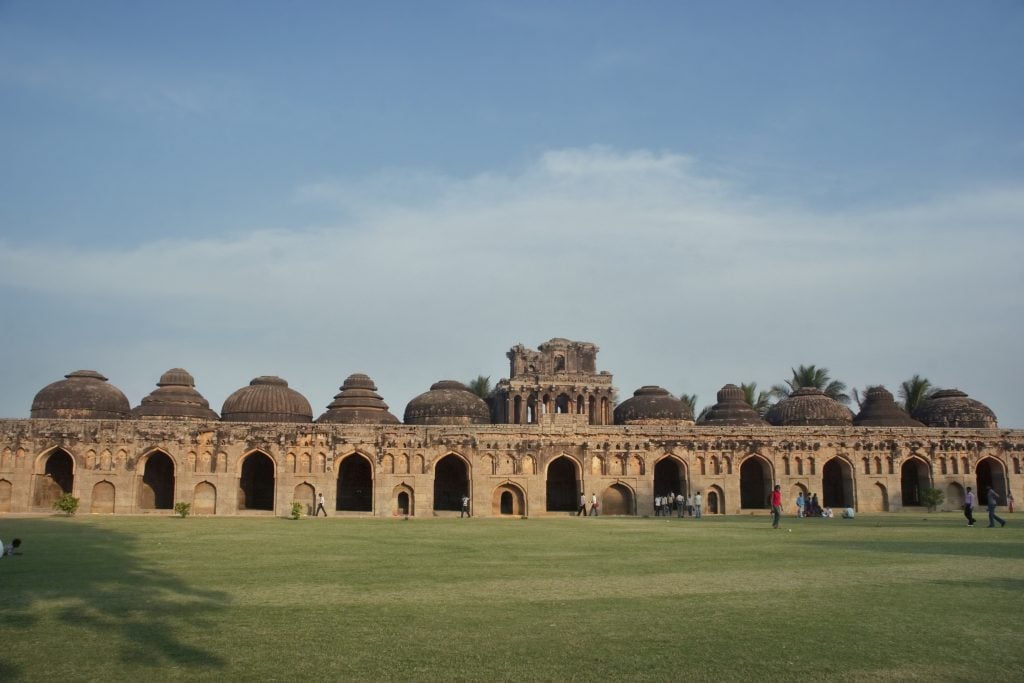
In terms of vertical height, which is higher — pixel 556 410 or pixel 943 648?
pixel 556 410

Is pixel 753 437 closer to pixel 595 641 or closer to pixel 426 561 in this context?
pixel 426 561

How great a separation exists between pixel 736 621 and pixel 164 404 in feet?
130

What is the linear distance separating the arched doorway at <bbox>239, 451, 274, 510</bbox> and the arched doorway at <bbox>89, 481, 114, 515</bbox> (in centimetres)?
612

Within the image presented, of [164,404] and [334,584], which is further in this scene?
[164,404]

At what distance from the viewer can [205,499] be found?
39312 mm

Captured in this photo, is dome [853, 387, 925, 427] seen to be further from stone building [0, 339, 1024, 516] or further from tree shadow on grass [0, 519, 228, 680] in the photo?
tree shadow on grass [0, 519, 228, 680]

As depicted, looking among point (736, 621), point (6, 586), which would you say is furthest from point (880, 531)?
point (6, 586)

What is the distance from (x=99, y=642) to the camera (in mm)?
8641

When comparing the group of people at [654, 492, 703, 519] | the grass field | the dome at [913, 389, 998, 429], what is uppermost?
the dome at [913, 389, 998, 429]

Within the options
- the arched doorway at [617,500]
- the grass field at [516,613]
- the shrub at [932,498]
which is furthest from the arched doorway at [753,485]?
the grass field at [516,613]

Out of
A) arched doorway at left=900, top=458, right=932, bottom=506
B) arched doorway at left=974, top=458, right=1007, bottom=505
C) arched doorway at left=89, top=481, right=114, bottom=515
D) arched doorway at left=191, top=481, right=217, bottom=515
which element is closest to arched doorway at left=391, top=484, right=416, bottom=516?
arched doorway at left=191, top=481, right=217, bottom=515

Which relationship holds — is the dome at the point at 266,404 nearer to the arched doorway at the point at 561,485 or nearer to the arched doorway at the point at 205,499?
the arched doorway at the point at 205,499

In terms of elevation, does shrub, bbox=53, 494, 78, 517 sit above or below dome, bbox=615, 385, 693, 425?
below

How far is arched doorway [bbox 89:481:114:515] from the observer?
38.3 metres
